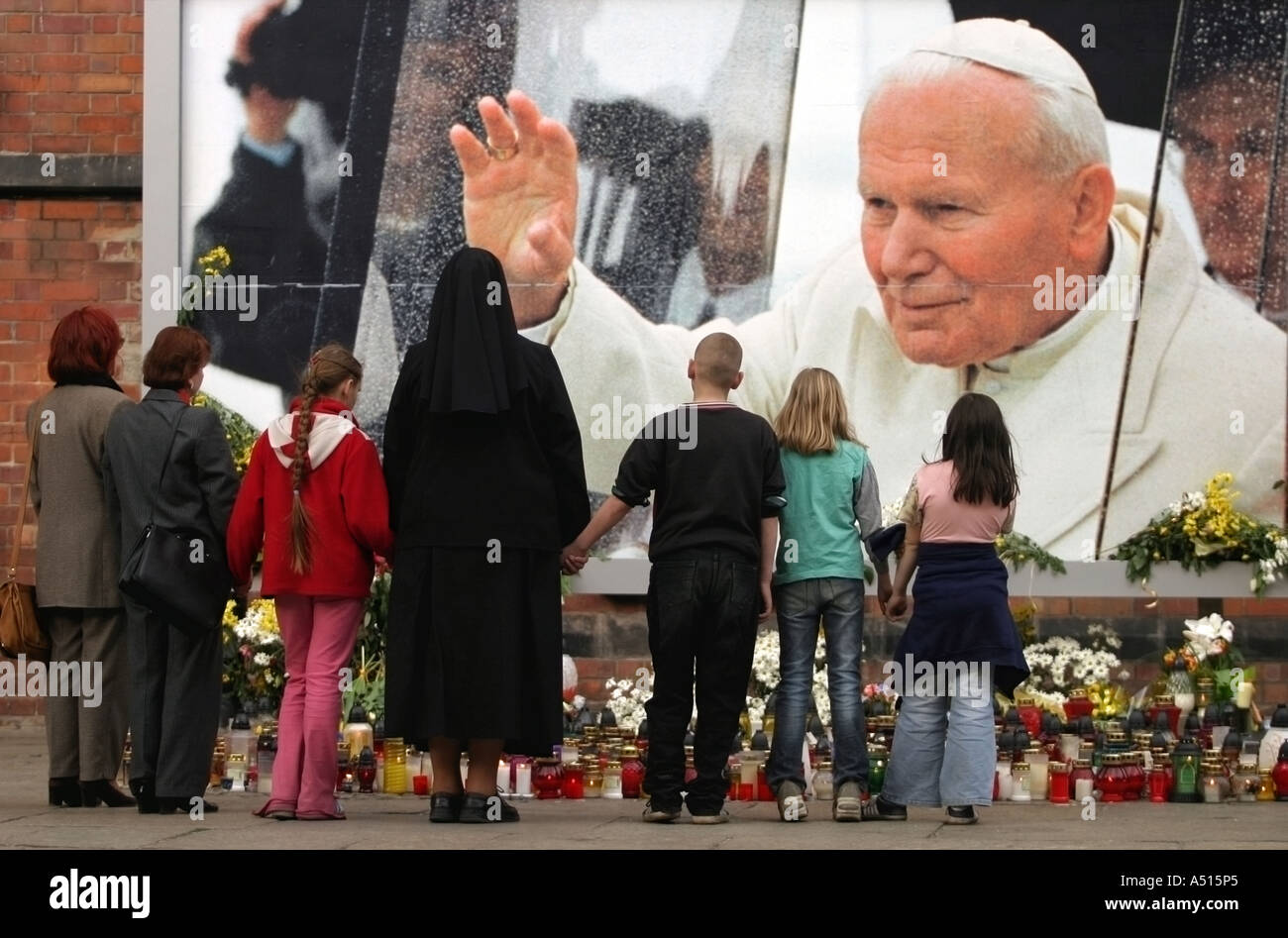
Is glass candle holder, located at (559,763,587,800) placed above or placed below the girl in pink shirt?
below

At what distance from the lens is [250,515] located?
301 inches

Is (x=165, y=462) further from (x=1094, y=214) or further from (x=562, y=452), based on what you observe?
(x=1094, y=214)

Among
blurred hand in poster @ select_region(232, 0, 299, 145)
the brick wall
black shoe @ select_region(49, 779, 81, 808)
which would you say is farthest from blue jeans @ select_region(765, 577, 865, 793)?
the brick wall

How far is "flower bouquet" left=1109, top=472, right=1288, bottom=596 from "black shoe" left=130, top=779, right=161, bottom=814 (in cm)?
562

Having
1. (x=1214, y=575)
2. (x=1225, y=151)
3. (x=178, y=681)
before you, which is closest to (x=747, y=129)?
(x=1225, y=151)

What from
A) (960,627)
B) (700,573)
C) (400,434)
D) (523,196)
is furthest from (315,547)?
(523,196)

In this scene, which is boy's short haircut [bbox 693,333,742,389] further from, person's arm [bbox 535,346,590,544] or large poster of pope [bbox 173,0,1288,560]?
large poster of pope [bbox 173,0,1288,560]

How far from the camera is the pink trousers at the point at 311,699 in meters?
7.49

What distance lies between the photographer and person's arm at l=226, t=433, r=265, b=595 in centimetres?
763

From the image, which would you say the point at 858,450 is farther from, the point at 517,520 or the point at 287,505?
the point at 287,505

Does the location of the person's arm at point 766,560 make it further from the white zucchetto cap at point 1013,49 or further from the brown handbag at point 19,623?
the white zucchetto cap at point 1013,49

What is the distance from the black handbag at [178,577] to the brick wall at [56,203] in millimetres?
4352

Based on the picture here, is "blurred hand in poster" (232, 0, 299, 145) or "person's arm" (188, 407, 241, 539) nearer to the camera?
"person's arm" (188, 407, 241, 539)

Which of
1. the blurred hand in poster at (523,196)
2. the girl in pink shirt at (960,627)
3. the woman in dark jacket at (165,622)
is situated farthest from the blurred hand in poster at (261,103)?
the girl in pink shirt at (960,627)
